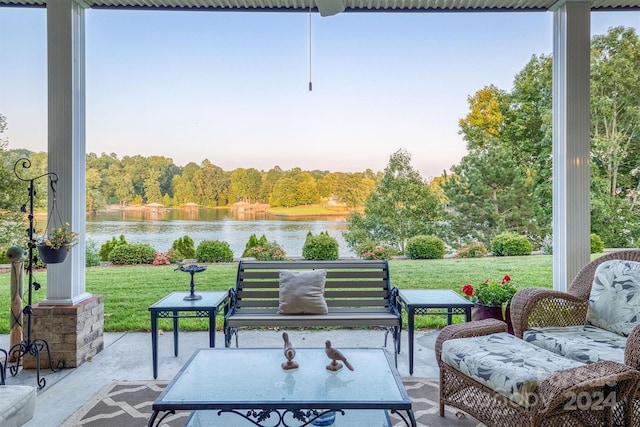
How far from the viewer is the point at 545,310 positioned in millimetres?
2592

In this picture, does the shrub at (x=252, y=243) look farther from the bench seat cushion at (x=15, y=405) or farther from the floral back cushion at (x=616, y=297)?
the floral back cushion at (x=616, y=297)

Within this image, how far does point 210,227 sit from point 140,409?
10.7 ft

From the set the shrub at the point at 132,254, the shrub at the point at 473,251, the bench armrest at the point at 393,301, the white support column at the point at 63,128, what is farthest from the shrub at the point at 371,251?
the white support column at the point at 63,128

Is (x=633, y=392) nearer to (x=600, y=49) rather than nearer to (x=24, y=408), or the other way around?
(x=24, y=408)

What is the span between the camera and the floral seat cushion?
177 cm

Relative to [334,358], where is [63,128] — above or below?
above

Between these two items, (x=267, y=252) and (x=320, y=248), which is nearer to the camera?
(x=320, y=248)

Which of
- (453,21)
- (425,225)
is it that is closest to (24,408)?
(425,225)

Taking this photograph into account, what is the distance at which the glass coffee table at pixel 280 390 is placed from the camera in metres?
1.64

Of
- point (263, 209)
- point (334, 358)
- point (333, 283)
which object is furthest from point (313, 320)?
point (263, 209)

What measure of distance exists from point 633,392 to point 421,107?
4.30 metres

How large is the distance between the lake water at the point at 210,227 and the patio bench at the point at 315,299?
1542mm

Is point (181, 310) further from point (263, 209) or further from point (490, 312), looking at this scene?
point (263, 209)

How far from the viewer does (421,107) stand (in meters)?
5.43
